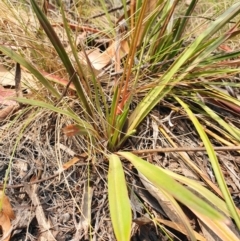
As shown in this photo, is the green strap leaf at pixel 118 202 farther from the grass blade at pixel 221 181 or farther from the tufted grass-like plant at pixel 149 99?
the grass blade at pixel 221 181

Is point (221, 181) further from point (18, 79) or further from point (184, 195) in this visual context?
point (18, 79)

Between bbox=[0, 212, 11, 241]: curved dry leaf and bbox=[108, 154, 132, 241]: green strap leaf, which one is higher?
bbox=[108, 154, 132, 241]: green strap leaf

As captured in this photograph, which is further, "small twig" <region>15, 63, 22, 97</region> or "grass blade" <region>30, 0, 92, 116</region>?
"small twig" <region>15, 63, 22, 97</region>

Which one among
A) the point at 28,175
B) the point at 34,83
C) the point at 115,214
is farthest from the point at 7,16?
the point at 115,214

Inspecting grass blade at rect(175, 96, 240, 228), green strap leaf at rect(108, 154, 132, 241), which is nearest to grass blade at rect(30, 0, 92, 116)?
green strap leaf at rect(108, 154, 132, 241)

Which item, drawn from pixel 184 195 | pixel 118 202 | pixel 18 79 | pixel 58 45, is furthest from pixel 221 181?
pixel 18 79

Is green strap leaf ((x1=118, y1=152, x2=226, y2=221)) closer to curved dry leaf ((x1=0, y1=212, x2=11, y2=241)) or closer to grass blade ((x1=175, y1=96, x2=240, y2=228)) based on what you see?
grass blade ((x1=175, y1=96, x2=240, y2=228))

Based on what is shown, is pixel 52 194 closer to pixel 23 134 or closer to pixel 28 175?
pixel 28 175

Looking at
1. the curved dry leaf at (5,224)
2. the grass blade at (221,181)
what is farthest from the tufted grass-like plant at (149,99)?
the curved dry leaf at (5,224)
